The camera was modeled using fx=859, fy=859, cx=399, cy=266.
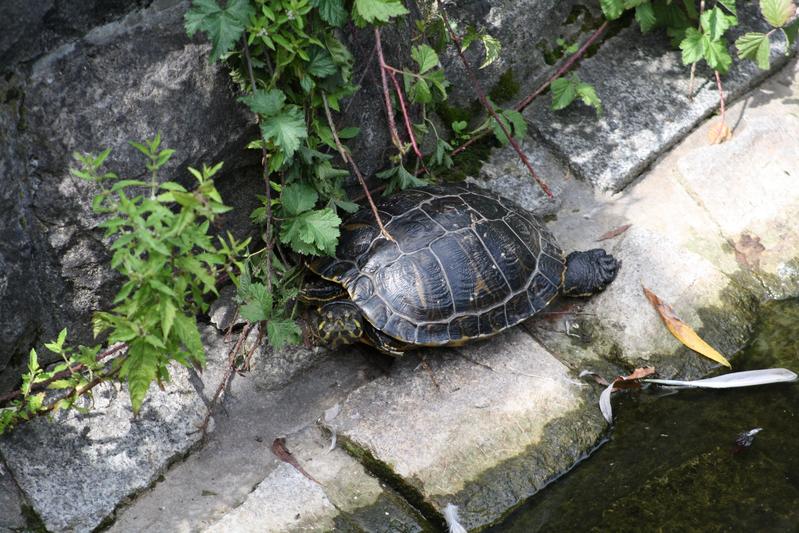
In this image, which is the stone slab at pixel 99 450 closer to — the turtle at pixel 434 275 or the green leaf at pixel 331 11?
the turtle at pixel 434 275

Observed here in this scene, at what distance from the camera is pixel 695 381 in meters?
4.40

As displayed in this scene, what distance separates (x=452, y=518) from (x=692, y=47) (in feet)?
11.4

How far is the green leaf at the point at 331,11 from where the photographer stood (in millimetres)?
3725

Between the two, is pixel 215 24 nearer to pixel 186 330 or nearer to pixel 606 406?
pixel 186 330

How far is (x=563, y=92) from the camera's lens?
17.4 ft

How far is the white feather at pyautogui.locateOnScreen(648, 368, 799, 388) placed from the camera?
4359 millimetres

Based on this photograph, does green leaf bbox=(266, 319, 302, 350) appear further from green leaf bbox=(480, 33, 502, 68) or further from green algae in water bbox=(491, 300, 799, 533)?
green leaf bbox=(480, 33, 502, 68)

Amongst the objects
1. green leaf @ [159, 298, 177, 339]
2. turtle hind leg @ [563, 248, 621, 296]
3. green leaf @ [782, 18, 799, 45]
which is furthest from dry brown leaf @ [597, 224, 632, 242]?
green leaf @ [159, 298, 177, 339]

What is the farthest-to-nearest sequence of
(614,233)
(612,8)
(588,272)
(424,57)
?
(612,8), (614,233), (588,272), (424,57)

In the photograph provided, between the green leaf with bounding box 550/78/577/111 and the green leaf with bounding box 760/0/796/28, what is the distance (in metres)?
1.40

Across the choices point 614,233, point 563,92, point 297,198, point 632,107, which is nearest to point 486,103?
point 563,92

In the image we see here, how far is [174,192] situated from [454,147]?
2605 millimetres

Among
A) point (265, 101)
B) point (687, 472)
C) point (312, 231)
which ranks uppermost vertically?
point (265, 101)

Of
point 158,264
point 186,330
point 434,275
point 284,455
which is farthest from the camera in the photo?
point 434,275
